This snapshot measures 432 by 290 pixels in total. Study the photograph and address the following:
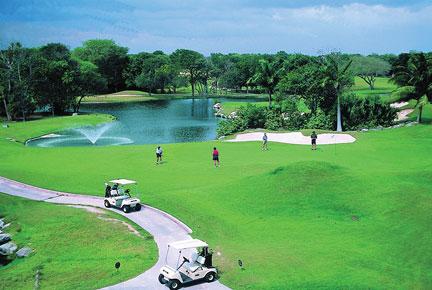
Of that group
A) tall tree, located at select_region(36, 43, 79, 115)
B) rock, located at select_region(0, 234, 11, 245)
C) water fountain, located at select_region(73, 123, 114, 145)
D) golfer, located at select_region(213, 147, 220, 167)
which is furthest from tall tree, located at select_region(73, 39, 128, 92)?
rock, located at select_region(0, 234, 11, 245)

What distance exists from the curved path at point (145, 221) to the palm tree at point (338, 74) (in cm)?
4824

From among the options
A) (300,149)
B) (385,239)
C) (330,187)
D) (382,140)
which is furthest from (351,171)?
(382,140)

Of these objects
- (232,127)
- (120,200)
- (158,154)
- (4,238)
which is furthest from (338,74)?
(4,238)

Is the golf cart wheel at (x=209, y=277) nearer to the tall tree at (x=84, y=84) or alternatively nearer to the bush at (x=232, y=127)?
the bush at (x=232, y=127)

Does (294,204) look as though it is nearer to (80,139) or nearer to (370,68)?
(80,139)

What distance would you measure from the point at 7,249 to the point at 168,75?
503ft

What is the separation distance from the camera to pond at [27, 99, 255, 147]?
267ft

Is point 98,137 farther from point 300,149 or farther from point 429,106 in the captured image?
point 429,106

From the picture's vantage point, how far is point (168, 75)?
180 metres

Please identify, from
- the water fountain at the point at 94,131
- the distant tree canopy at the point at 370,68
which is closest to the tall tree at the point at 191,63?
the distant tree canopy at the point at 370,68

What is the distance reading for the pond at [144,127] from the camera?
267ft

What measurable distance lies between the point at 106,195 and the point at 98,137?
4964 centimetres

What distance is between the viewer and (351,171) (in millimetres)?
37375

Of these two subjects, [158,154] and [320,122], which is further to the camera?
[320,122]
